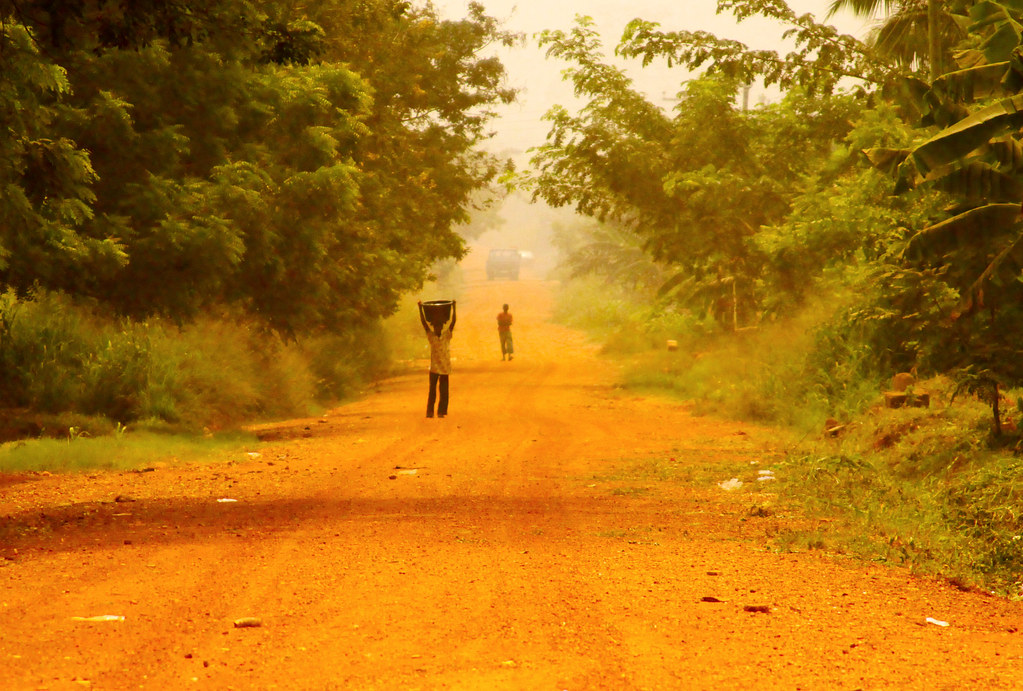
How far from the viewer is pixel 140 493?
11.0 meters

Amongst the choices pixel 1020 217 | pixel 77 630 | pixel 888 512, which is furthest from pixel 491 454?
pixel 77 630

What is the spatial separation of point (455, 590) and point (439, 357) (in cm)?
1182

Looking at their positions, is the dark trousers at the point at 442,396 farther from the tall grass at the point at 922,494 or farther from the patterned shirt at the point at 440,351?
the tall grass at the point at 922,494

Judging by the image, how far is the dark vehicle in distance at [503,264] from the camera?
314 feet

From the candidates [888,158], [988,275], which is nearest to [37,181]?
[888,158]

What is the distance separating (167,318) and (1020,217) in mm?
11954

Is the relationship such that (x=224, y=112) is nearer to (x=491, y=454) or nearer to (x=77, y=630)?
(x=491, y=454)

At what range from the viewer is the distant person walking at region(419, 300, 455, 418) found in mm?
18031

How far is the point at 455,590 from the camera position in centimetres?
669

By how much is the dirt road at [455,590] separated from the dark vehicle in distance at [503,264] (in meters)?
83.1

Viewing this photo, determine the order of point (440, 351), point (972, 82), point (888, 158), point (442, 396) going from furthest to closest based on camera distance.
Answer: point (442, 396) → point (440, 351) → point (888, 158) → point (972, 82)

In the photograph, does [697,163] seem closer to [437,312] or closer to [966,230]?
[437,312]

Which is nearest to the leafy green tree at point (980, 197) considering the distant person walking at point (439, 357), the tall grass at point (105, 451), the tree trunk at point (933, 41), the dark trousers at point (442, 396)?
the tree trunk at point (933, 41)

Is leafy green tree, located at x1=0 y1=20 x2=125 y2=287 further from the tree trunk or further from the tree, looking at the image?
the tree
